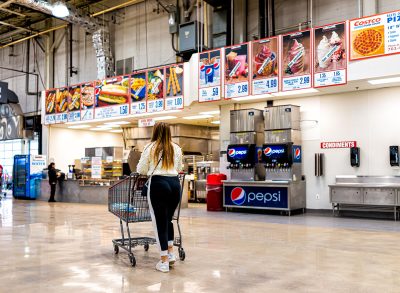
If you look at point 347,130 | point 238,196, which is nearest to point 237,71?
point 347,130

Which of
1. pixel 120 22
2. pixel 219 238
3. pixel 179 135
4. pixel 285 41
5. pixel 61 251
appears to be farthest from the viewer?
pixel 120 22

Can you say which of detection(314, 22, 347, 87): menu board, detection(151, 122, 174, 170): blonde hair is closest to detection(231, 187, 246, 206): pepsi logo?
detection(314, 22, 347, 87): menu board

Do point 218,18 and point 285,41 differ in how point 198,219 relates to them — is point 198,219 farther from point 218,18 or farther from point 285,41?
point 218,18

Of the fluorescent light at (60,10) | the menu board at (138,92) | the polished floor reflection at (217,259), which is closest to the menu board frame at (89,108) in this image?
the menu board at (138,92)

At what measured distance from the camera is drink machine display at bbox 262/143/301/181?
10.9m

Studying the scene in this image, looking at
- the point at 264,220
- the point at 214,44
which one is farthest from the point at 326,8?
the point at 264,220

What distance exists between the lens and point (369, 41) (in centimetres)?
962

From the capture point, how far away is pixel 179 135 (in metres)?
17.2

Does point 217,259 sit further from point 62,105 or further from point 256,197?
point 62,105

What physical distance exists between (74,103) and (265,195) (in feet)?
30.4

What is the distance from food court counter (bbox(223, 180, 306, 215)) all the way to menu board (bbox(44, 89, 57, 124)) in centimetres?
928

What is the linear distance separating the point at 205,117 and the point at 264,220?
684 cm

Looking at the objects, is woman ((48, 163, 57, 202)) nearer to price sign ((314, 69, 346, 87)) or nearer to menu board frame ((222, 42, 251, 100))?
menu board frame ((222, 42, 251, 100))

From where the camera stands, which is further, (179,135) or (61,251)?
(179,135)
